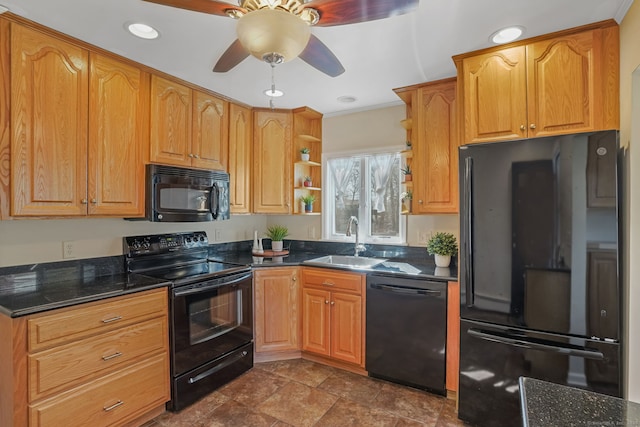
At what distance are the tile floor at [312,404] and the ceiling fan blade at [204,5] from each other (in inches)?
89.3

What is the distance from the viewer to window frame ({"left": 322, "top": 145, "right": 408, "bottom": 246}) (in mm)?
3195

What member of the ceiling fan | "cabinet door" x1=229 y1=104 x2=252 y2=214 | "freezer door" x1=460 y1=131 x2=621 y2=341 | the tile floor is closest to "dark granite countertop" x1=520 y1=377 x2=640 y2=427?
"freezer door" x1=460 y1=131 x2=621 y2=341

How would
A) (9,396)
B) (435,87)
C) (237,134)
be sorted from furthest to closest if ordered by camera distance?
(237,134)
(435,87)
(9,396)

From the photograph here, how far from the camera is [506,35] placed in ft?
6.42

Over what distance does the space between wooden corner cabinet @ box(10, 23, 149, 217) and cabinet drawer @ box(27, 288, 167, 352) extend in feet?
2.01

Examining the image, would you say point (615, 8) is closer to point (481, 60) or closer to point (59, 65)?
point (481, 60)

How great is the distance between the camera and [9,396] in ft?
5.36

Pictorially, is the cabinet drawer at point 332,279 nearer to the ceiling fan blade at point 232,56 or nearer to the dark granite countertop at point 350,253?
the dark granite countertop at point 350,253

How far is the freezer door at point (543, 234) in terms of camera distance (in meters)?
1.72

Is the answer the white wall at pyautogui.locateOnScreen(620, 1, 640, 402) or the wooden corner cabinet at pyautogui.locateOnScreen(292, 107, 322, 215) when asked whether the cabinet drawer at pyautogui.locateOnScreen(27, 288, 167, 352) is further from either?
the white wall at pyautogui.locateOnScreen(620, 1, 640, 402)

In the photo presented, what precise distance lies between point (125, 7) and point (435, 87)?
2.09 m

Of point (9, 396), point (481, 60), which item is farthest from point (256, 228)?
point (481, 60)

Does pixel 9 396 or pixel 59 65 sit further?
pixel 59 65

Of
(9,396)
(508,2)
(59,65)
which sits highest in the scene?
(508,2)
